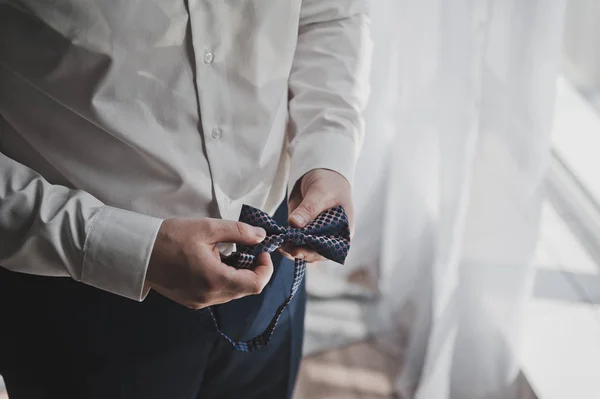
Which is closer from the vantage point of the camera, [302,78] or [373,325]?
[302,78]

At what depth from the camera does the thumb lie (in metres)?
0.86

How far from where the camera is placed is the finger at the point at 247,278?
0.77 metres

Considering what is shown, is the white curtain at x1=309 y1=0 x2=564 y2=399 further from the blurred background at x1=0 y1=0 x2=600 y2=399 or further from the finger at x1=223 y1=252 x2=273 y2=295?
the finger at x1=223 y1=252 x2=273 y2=295

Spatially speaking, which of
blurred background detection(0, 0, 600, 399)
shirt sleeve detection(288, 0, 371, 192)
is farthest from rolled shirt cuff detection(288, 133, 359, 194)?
blurred background detection(0, 0, 600, 399)

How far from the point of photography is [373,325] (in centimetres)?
211

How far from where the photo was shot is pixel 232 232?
2.55 feet

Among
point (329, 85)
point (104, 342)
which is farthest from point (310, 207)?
point (104, 342)

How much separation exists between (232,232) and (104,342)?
0.26 meters

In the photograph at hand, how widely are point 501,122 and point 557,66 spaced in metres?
0.18

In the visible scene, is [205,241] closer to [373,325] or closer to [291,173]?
[291,173]

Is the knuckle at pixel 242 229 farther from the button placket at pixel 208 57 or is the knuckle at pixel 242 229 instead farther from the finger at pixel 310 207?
the button placket at pixel 208 57

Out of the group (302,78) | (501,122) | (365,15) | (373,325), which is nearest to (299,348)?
(302,78)

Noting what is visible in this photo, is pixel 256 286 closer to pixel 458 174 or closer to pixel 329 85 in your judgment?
pixel 329 85

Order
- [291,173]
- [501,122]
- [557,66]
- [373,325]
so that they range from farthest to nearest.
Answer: [373,325] → [501,122] → [557,66] → [291,173]
